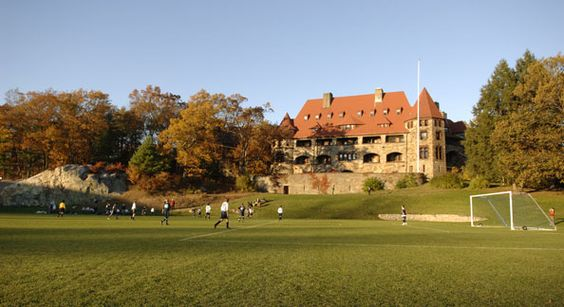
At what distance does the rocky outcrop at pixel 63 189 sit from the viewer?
64.6 meters

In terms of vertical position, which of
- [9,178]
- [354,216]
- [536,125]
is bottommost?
[354,216]

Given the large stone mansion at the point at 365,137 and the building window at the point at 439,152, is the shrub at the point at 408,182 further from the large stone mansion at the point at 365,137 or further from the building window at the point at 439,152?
the building window at the point at 439,152

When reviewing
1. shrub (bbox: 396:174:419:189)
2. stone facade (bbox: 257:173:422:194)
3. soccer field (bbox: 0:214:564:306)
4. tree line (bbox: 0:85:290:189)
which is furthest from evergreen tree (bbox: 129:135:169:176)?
soccer field (bbox: 0:214:564:306)

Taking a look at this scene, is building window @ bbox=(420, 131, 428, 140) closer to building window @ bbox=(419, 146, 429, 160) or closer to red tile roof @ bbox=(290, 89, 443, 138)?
building window @ bbox=(419, 146, 429, 160)

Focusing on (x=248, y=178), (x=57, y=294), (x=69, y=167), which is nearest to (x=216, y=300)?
(x=57, y=294)

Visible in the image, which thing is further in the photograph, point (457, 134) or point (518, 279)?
point (457, 134)

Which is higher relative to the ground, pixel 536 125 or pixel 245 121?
pixel 245 121

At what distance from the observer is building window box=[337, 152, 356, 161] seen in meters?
77.7

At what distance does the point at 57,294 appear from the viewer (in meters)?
7.29

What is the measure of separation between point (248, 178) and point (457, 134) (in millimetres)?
43619

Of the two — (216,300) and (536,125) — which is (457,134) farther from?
(216,300)

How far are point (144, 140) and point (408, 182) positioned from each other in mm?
43238

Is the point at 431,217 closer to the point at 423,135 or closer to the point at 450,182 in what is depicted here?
the point at 450,182

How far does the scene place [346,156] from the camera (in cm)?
7825
